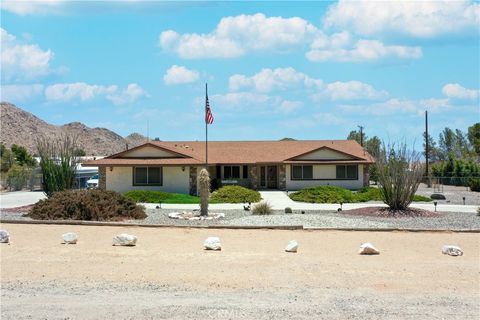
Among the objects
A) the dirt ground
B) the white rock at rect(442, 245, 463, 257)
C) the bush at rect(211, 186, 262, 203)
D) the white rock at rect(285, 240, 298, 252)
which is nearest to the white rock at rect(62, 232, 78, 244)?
the dirt ground

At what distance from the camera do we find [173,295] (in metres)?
10.8

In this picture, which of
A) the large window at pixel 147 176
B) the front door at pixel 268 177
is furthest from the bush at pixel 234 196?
the front door at pixel 268 177

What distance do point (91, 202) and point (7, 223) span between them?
304cm

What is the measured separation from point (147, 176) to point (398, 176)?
19.6 metres

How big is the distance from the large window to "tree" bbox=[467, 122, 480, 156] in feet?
146

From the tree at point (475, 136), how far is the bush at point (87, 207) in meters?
57.0

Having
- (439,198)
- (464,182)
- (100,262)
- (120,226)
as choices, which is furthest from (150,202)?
(464,182)

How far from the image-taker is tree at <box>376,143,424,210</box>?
25844 mm

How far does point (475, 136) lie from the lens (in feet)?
250

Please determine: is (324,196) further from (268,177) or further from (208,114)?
(268,177)

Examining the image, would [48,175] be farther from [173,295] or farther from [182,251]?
[173,295]

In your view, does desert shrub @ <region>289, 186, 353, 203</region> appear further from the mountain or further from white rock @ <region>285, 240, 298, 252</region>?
the mountain

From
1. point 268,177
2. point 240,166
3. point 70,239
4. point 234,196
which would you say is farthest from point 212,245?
point 268,177

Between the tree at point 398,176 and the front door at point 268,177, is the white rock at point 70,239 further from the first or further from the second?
the front door at point 268,177
